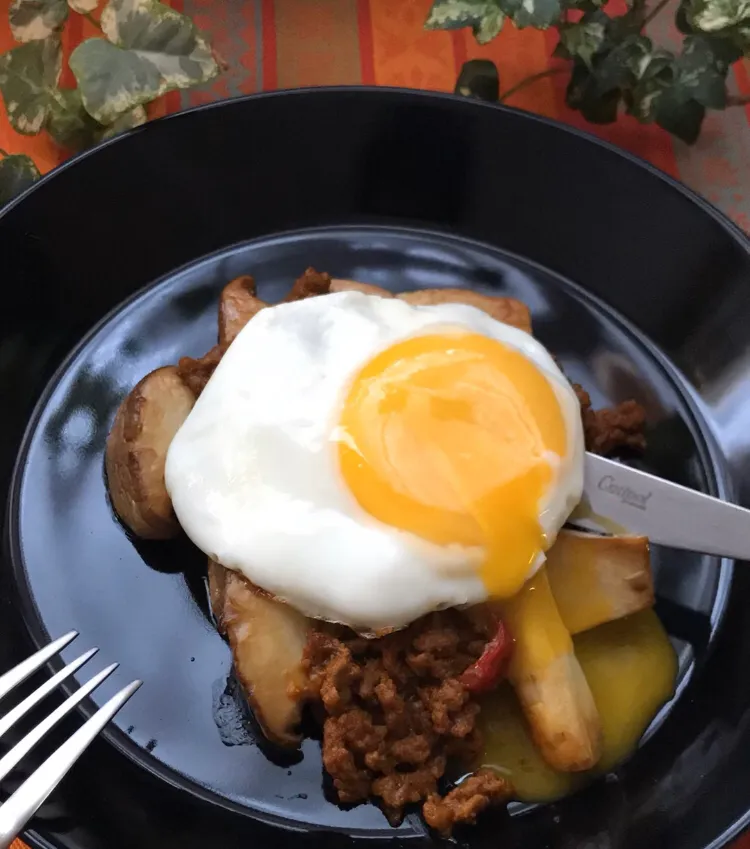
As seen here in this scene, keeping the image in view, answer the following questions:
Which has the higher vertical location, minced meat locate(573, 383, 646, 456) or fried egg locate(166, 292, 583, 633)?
fried egg locate(166, 292, 583, 633)

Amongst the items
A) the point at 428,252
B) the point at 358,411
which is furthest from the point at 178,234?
the point at 358,411

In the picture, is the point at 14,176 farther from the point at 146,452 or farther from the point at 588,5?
the point at 588,5

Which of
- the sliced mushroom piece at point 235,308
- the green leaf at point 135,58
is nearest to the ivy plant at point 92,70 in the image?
the green leaf at point 135,58

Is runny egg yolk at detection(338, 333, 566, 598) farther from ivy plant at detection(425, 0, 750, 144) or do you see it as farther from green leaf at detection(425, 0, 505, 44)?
ivy plant at detection(425, 0, 750, 144)

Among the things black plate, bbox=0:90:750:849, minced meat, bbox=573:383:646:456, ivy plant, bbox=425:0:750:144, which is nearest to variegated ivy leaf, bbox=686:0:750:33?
ivy plant, bbox=425:0:750:144

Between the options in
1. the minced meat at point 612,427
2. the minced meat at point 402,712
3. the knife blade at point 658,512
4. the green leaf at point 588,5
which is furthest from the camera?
the green leaf at point 588,5

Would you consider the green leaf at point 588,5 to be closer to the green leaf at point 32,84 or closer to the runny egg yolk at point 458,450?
the runny egg yolk at point 458,450
